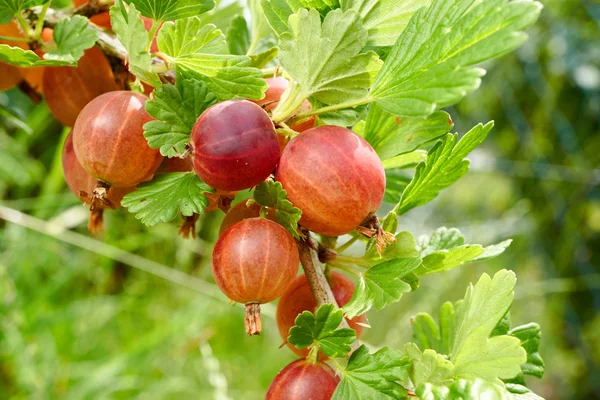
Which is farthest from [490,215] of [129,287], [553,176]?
[129,287]

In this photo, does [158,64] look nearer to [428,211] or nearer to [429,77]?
[429,77]

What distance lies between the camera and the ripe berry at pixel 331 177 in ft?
1.19

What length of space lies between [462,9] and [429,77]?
42mm

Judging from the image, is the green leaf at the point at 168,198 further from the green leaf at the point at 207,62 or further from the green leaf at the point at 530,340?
the green leaf at the point at 530,340

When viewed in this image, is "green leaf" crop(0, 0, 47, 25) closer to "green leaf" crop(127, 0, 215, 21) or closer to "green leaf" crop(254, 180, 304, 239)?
"green leaf" crop(127, 0, 215, 21)

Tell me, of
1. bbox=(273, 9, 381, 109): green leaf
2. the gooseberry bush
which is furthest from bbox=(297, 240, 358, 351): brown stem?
bbox=(273, 9, 381, 109): green leaf

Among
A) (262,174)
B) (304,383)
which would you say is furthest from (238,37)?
(304,383)

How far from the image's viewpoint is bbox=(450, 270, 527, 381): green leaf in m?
0.34

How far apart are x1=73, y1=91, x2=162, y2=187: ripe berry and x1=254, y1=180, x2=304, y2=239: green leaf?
0.08 meters

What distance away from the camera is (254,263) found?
36cm

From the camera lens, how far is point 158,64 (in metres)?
0.44

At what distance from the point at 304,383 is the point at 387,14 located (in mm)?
241

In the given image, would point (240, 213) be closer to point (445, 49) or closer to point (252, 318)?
point (252, 318)

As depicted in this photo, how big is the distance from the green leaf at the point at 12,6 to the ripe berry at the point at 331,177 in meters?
0.21
